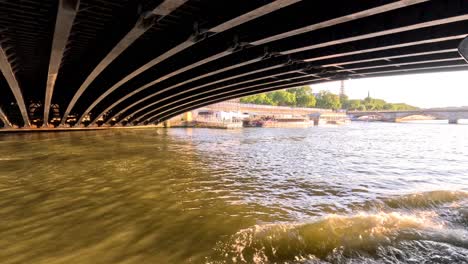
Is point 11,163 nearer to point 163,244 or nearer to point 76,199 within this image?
point 76,199

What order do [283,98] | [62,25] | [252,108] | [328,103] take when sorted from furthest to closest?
[328,103] → [283,98] → [252,108] → [62,25]

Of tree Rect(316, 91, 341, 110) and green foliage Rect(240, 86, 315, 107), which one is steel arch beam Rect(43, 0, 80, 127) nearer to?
green foliage Rect(240, 86, 315, 107)

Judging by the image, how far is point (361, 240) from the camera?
4680mm

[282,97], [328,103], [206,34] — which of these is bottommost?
[206,34]

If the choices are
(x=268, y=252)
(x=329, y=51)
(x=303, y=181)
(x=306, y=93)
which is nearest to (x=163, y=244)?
(x=268, y=252)

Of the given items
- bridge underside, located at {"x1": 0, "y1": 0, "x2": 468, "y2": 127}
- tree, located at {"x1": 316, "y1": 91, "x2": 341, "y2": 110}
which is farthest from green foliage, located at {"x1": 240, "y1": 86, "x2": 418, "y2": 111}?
bridge underside, located at {"x1": 0, "y1": 0, "x2": 468, "y2": 127}

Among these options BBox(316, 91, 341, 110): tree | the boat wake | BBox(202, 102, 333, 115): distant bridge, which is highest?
BBox(316, 91, 341, 110): tree

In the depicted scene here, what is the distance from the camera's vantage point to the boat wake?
408 centimetres

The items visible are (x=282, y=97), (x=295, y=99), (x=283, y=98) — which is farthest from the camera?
(x=295, y=99)

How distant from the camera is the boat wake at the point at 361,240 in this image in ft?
13.4

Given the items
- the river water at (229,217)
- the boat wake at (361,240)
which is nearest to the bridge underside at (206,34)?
the river water at (229,217)

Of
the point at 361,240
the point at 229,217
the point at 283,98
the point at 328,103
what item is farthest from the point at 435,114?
the point at 229,217

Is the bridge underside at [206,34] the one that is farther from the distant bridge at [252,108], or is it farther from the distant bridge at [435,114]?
the distant bridge at [435,114]

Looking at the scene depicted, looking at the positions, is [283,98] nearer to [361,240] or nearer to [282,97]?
[282,97]
